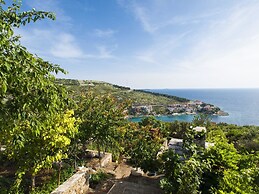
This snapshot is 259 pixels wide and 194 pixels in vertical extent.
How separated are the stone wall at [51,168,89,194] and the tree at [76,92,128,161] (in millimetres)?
1931

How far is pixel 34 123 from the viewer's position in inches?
125

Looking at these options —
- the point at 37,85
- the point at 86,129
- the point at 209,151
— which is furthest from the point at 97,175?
the point at 37,85

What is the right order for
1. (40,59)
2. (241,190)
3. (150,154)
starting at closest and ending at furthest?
1. (40,59)
2. (241,190)
3. (150,154)

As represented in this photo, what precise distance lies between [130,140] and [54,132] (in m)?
5.66

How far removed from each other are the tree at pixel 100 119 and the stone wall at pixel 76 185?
1931 mm

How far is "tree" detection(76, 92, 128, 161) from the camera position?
30.5ft

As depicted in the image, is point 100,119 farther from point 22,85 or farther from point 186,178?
point 22,85

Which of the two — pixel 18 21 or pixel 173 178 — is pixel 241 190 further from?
pixel 18 21

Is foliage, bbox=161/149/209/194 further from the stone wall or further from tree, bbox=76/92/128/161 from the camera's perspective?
tree, bbox=76/92/128/161

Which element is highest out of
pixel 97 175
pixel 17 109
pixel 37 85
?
pixel 37 85

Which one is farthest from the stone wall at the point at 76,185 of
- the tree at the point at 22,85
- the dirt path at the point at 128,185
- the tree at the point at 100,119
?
the tree at the point at 22,85

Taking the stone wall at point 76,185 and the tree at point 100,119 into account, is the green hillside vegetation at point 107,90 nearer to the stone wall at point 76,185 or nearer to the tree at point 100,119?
the tree at point 100,119

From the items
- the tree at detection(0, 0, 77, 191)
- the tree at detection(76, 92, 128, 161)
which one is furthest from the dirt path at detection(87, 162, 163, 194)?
the tree at detection(0, 0, 77, 191)

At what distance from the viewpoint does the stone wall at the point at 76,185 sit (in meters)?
6.45
